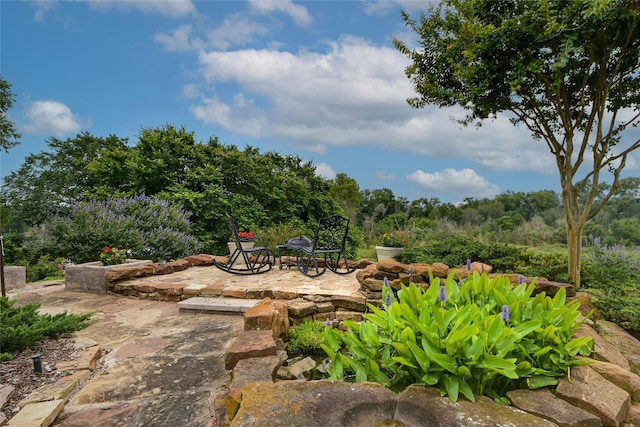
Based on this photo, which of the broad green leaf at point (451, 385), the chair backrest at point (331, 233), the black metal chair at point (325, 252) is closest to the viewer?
the broad green leaf at point (451, 385)

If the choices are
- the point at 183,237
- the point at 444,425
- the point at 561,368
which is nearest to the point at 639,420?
the point at 561,368

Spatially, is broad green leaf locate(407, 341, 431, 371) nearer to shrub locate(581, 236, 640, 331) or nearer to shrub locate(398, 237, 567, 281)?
shrub locate(581, 236, 640, 331)

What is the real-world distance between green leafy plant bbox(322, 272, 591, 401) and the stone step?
2.15m

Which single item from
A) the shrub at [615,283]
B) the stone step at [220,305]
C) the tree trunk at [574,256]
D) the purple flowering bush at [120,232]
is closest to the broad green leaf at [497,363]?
the stone step at [220,305]

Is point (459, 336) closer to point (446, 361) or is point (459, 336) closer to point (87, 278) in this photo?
point (446, 361)

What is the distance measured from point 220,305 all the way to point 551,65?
4762mm

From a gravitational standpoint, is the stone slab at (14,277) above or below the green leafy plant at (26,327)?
below

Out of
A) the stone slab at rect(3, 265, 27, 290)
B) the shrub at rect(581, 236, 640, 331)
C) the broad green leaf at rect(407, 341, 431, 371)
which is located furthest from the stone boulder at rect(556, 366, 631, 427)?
the stone slab at rect(3, 265, 27, 290)

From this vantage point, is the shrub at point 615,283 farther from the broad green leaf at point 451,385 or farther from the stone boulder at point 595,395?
the broad green leaf at point 451,385

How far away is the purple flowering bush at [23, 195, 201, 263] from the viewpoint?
6750mm

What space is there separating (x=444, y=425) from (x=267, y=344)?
43.7 inches

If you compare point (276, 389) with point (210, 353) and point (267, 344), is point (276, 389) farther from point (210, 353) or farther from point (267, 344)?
point (210, 353)

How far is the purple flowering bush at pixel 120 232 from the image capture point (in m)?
6.75

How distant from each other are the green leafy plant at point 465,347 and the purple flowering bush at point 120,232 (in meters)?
5.92
